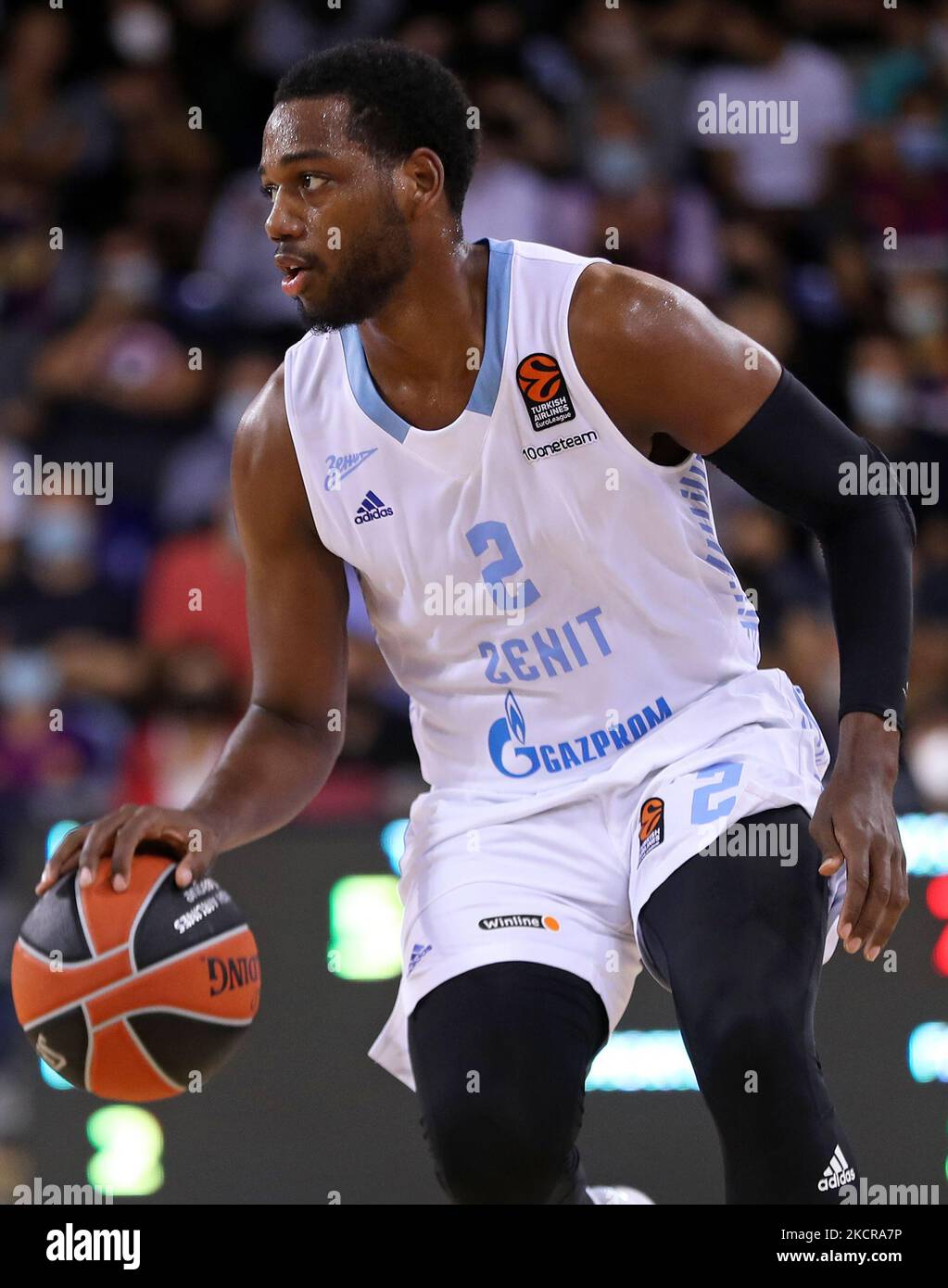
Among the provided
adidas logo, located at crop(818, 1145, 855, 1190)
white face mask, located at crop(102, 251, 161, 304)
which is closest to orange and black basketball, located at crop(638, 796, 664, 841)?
adidas logo, located at crop(818, 1145, 855, 1190)

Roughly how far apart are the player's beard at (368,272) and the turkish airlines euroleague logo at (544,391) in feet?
0.88

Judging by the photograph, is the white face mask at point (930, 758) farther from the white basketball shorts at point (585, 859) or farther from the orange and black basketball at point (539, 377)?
the orange and black basketball at point (539, 377)

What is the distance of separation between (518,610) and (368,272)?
603 mm

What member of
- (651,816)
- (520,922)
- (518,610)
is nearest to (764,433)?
(518,610)

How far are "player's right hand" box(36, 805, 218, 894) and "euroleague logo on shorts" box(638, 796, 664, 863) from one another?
0.67 metres

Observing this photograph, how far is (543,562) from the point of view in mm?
2869

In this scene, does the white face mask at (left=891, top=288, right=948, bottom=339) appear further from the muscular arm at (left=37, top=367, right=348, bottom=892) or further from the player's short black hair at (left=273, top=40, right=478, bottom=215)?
the muscular arm at (left=37, top=367, right=348, bottom=892)

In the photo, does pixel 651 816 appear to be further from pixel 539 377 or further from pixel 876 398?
pixel 876 398

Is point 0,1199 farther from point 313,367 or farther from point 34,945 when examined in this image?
point 313,367

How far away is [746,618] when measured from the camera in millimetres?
3020

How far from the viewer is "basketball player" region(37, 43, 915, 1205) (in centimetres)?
261

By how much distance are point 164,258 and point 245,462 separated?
138 inches

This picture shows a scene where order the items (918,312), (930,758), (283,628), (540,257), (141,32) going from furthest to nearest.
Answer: (141,32) → (918,312) → (930,758) → (283,628) → (540,257)

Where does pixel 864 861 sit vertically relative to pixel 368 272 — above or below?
below
